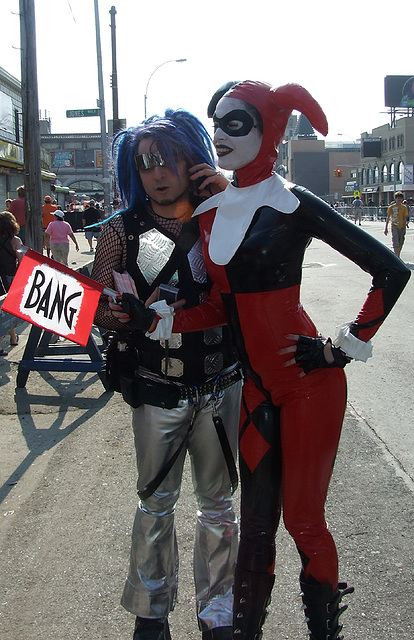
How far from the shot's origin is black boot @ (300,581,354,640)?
2.03m

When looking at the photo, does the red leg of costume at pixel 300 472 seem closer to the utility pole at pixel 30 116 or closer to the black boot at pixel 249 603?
the black boot at pixel 249 603

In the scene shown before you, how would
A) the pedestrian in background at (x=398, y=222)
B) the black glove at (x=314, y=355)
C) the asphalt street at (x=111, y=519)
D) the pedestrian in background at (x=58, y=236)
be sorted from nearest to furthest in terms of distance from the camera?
the black glove at (x=314, y=355), the asphalt street at (x=111, y=519), the pedestrian in background at (x=58, y=236), the pedestrian in background at (x=398, y=222)

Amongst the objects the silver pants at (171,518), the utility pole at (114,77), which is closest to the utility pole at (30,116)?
the silver pants at (171,518)

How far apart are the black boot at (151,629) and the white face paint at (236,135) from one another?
1.75m

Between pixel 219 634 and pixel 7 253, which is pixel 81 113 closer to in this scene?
pixel 7 253

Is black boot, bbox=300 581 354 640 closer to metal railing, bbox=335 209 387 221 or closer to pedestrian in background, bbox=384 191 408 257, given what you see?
pedestrian in background, bbox=384 191 408 257

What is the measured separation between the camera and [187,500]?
3.55m

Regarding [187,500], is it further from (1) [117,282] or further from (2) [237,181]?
(2) [237,181]

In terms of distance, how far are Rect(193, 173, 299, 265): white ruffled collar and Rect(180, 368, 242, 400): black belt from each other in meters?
0.52

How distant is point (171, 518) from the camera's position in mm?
2396

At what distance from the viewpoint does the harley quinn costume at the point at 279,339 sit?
6.62 feet

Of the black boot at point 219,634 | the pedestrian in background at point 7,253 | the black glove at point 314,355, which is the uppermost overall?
the pedestrian in background at point 7,253

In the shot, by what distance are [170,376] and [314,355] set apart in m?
0.60

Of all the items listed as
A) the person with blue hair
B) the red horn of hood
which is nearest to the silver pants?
the person with blue hair
